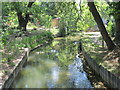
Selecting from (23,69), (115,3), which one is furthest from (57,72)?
(115,3)

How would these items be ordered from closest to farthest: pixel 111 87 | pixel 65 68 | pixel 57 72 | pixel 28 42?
pixel 111 87, pixel 57 72, pixel 65 68, pixel 28 42

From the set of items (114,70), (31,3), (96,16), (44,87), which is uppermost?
(31,3)

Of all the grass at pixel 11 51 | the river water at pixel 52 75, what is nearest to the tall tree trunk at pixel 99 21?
the river water at pixel 52 75

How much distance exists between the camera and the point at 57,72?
1050 centimetres

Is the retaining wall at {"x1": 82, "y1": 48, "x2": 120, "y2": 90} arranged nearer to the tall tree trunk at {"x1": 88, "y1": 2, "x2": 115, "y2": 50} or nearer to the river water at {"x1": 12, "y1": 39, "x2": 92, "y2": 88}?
the river water at {"x1": 12, "y1": 39, "x2": 92, "y2": 88}

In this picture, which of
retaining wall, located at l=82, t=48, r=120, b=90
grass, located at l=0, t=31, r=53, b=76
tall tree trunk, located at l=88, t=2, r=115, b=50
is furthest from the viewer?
tall tree trunk, located at l=88, t=2, r=115, b=50

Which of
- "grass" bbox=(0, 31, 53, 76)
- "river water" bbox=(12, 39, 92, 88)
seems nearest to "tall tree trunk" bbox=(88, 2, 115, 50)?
"river water" bbox=(12, 39, 92, 88)

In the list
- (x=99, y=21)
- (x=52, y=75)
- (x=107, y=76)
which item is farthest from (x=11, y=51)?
(x=107, y=76)

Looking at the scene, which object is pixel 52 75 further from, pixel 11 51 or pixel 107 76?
pixel 11 51

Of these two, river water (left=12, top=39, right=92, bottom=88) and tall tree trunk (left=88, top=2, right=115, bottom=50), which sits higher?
tall tree trunk (left=88, top=2, right=115, bottom=50)

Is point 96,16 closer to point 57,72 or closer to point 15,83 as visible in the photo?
point 57,72

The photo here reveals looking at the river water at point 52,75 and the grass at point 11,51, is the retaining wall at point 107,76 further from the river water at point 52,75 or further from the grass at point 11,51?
the grass at point 11,51

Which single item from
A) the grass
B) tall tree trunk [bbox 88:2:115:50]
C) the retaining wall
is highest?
tall tree trunk [bbox 88:2:115:50]

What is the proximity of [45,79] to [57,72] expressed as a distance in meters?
1.34
